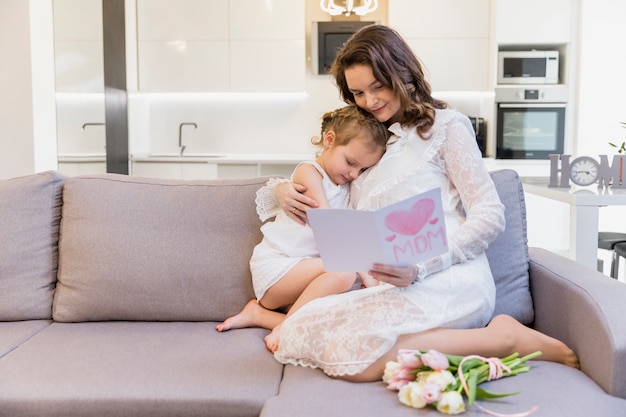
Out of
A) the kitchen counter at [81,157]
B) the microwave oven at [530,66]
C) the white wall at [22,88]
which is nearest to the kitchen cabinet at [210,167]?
A: the kitchen counter at [81,157]

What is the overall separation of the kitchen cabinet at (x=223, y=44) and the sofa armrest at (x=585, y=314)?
11.3 ft

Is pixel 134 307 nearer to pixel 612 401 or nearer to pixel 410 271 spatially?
pixel 410 271

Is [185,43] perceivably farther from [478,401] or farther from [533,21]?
[478,401]

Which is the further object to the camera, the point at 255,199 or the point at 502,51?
the point at 502,51

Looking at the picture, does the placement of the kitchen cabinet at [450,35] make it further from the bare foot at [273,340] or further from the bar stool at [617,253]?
the bare foot at [273,340]

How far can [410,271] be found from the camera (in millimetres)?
1556

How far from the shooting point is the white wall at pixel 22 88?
319 centimetres

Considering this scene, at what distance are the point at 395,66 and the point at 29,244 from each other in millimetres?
1233

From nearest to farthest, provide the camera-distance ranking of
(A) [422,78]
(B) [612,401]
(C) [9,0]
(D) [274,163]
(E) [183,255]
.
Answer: (B) [612,401], (A) [422,78], (E) [183,255], (C) [9,0], (D) [274,163]

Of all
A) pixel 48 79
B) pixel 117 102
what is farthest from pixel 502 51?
pixel 48 79

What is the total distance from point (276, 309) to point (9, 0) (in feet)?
7.43

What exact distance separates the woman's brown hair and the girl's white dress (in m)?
0.30

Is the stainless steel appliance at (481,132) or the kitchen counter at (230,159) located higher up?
the stainless steel appliance at (481,132)

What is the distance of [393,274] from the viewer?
1507mm
